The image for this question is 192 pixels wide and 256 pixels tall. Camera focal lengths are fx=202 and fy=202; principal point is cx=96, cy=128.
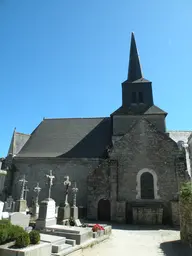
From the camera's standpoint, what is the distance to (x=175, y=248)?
749 centimetres

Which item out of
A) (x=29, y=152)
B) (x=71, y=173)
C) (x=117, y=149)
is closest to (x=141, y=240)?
(x=117, y=149)

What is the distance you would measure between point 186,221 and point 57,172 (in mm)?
11608

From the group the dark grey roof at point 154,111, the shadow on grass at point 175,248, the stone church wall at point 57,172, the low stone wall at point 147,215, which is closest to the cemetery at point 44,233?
the shadow on grass at point 175,248

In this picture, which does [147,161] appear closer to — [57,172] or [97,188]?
[97,188]

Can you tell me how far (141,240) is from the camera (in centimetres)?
873

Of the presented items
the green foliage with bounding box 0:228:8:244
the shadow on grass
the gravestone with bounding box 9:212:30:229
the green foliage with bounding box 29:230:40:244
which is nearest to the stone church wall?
the gravestone with bounding box 9:212:30:229

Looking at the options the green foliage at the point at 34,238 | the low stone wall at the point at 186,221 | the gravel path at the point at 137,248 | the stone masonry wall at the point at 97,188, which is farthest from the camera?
the stone masonry wall at the point at 97,188

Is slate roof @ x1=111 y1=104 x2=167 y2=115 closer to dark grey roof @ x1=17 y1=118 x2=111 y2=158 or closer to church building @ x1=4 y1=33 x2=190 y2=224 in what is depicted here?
church building @ x1=4 y1=33 x2=190 y2=224

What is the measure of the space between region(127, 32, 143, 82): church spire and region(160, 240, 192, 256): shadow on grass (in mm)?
17264

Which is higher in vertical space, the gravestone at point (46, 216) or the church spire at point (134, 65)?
the church spire at point (134, 65)

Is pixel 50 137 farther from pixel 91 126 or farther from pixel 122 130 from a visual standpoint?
pixel 122 130

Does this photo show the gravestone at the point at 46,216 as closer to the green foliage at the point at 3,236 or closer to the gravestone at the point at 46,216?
the gravestone at the point at 46,216

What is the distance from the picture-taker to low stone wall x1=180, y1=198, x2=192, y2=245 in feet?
26.4

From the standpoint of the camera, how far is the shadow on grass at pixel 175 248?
6.83 meters
